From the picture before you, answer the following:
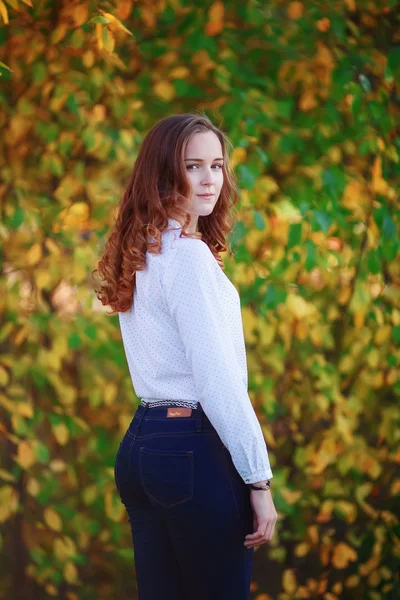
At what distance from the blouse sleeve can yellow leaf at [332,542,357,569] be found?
5.68 ft

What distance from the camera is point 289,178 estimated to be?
300cm

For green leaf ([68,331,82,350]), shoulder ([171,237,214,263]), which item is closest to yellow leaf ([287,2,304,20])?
green leaf ([68,331,82,350])

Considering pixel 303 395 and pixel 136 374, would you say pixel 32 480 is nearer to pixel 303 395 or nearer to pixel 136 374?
pixel 303 395

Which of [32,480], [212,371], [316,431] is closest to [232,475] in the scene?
[212,371]

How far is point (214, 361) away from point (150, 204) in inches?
14.6

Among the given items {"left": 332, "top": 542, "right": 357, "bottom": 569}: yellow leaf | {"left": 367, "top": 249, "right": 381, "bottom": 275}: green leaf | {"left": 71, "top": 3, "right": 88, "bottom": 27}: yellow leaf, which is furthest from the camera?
{"left": 332, "top": 542, "right": 357, "bottom": 569}: yellow leaf

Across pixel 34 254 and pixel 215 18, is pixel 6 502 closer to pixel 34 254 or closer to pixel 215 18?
pixel 34 254

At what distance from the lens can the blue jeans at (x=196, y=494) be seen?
1542 mm

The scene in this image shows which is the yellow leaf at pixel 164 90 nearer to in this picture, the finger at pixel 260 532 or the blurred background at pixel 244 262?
the blurred background at pixel 244 262

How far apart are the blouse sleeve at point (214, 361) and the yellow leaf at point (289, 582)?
1.76m

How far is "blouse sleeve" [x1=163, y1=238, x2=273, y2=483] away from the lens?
1517mm

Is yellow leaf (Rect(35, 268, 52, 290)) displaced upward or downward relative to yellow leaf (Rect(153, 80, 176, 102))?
downward

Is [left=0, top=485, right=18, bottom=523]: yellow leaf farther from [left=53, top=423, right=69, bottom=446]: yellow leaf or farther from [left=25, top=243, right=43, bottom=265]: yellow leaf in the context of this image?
[left=25, top=243, right=43, bottom=265]: yellow leaf

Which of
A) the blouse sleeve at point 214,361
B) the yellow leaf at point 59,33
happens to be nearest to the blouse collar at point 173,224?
the blouse sleeve at point 214,361
